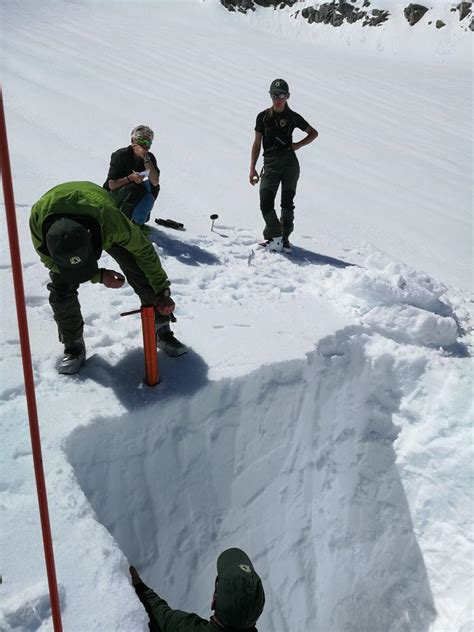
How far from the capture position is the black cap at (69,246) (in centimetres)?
279

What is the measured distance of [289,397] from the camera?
4.07 metres

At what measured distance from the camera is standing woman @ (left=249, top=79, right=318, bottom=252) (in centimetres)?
550

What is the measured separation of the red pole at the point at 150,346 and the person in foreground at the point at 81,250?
169 millimetres

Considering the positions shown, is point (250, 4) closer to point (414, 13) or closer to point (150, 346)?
point (414, 13)

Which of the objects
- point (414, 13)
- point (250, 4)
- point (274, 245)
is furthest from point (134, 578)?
point (250, 4)

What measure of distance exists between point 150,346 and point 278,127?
3.12 metres

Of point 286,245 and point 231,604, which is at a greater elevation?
point 231,604

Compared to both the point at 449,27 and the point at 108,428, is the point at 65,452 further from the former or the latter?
the point at 449,27

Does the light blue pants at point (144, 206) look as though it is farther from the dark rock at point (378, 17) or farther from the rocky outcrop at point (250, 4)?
the dark rock at point (378, 17)

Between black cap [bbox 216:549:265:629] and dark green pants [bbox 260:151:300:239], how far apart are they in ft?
13.2

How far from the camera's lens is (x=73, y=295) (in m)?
3.35

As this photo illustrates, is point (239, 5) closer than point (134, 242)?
No

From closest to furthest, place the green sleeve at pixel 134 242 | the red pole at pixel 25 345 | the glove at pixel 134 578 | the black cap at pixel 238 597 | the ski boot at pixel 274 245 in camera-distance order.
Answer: the red pole at pixel 25 345, the black cap at pixel 238 597, the glove at pixel 134 578, the green sleeve at pixel 134 242, the ski boot at pixel 274 245

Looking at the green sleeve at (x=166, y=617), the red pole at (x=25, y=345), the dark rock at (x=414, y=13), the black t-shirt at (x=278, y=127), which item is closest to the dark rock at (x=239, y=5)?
the dark rock at (x=414, y=13)
